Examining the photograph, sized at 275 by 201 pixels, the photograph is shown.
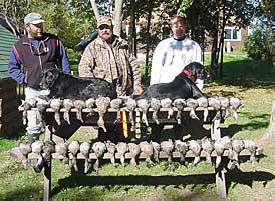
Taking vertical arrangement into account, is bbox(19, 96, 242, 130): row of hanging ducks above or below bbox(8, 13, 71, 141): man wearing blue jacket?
below

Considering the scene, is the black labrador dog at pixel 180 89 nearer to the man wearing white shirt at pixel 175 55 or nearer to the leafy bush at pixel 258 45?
the man wearing white shirt at pixel 175 55

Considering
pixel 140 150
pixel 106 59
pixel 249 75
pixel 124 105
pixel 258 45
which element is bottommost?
pixel 249 75

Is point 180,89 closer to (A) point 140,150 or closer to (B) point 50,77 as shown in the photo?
(A) point 140,150

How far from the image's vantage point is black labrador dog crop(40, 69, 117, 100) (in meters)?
5.11

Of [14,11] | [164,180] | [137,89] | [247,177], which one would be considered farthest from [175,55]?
[14,11]

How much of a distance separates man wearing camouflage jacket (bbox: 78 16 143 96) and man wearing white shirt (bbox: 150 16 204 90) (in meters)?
0.47

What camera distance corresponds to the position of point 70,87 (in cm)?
515

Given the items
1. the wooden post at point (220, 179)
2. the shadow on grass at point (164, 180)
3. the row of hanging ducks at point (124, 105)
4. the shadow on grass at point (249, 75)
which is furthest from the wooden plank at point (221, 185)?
the shadow on grass at point (249, 75)

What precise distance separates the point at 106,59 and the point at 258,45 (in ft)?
98.6

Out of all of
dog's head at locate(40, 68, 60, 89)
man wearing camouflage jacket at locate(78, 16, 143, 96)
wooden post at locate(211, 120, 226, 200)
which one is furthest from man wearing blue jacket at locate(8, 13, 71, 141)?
wooden post at locate(211, 120, 226, 200)

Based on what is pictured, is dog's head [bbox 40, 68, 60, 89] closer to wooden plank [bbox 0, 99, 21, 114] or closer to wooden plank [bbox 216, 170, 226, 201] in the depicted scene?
wooden plank [bbox 216, 170, 226, 201]

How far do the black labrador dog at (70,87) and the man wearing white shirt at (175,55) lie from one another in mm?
1374

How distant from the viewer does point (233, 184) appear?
218 inches

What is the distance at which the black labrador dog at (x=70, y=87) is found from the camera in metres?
5.11
